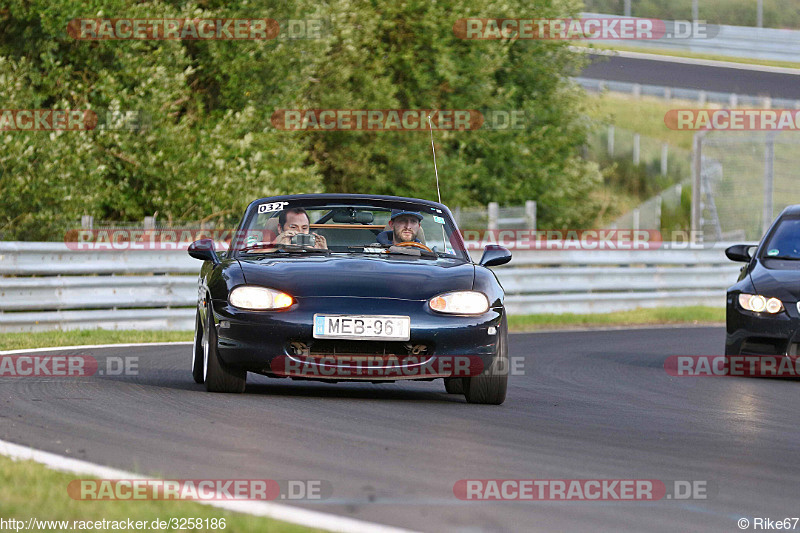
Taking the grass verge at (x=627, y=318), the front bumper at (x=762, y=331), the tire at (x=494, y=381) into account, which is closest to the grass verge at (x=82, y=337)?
the grass verge at (x=627, y=318)

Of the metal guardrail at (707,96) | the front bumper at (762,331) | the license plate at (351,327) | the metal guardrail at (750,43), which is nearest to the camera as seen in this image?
the license plate at (351,327)

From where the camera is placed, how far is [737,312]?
11.9 metres

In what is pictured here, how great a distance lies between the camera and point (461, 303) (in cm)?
824

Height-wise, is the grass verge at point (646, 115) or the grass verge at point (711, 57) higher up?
the grass verge at point (711, 57)

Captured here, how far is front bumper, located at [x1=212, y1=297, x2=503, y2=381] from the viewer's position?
315 inches

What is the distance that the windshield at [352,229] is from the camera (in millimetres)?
9289

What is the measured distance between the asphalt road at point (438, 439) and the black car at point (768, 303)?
86 centimetres

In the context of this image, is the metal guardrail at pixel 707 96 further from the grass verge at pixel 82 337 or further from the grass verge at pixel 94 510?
the grass verge at pixel 94 510

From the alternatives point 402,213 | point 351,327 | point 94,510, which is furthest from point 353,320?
point 94,510

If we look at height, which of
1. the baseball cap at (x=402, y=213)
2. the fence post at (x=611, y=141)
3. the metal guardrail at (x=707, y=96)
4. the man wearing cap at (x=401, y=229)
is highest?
the baseball cap at (x=402, y=213)

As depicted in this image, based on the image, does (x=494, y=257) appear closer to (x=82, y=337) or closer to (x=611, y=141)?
(x=82, y=337)

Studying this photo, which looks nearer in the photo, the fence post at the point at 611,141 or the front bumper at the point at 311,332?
the front bumper at the point at 311,332

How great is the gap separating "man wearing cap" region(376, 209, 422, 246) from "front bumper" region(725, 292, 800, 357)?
3578 mm

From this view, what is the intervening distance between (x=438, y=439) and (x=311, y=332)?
1526 millimetres
